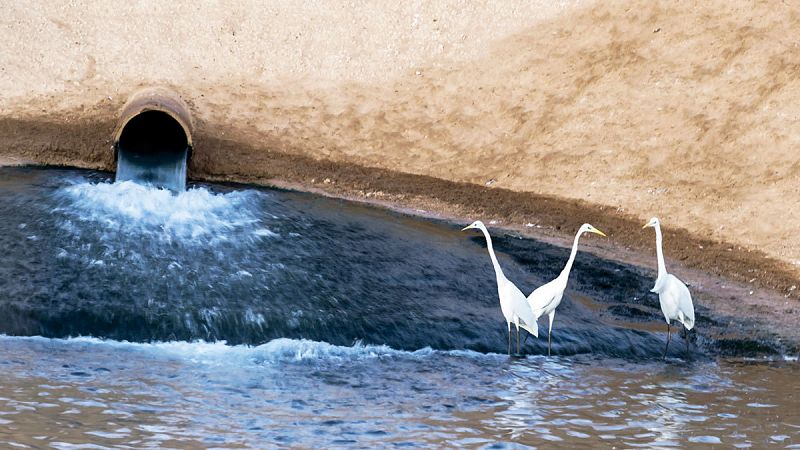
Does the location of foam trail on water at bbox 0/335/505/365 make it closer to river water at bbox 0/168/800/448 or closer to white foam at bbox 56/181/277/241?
river water at bbox 0/168/800/448

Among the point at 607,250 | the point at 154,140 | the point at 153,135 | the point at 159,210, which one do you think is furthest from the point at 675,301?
the point at 153,135

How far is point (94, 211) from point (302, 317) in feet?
10.2

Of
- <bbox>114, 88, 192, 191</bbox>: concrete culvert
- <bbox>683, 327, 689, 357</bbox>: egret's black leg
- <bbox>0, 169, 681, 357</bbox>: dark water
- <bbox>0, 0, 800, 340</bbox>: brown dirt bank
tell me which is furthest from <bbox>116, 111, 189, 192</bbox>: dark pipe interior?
<bbox>683, 327, 689, 357</bbox>: egret's black leg

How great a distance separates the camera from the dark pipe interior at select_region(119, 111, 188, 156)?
639 inches

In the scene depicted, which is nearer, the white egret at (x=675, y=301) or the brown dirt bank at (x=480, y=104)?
the white egret at (x=675, y=301)

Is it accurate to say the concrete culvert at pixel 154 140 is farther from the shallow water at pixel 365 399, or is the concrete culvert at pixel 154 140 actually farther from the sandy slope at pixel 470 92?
the shallow water at pixel 365 399

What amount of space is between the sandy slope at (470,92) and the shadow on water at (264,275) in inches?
103

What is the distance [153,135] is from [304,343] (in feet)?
21.4

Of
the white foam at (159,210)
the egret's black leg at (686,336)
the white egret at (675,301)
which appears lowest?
the egret's black leg at (686,336)

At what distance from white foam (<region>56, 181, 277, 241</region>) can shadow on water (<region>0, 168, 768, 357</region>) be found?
0.03 m

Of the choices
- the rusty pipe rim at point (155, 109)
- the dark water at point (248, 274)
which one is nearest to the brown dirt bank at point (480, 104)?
the rusty pipe rim at point (155, 109)

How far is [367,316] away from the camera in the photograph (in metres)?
11.8

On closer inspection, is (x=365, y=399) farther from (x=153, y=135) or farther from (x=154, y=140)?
(x=153, y=135)

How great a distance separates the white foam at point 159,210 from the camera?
13031 millimetres
